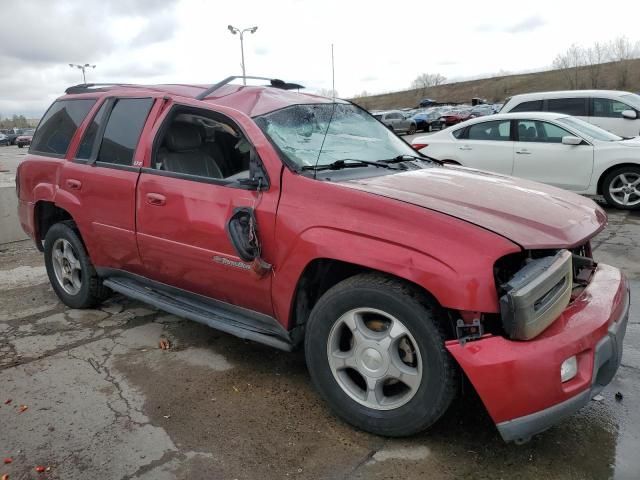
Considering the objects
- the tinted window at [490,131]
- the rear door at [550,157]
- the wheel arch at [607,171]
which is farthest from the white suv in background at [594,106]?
the wheel arch at [607,171]

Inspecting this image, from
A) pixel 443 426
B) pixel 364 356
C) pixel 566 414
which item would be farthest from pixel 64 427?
pixel 566 414

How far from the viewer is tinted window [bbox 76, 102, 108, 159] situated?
4.21 m

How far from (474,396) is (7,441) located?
252 centimetres

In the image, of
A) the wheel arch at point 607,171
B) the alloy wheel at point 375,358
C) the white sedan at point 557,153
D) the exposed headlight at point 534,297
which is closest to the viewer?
the exposed headlight at point 534,297

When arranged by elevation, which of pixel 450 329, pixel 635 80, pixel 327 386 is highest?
pixel 635 80

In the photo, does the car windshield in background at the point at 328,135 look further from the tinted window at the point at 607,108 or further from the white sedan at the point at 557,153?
the tinted window at the point at 607,108

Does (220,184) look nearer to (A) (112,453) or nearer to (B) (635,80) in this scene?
(A) (112,453)

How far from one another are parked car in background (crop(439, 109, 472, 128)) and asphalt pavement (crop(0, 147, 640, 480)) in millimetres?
28838

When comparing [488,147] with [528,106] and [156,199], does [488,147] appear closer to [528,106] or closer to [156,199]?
[528,106]

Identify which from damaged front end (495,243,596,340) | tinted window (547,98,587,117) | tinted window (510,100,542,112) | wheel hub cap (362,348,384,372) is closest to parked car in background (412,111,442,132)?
tinted window (547,98,587,117)

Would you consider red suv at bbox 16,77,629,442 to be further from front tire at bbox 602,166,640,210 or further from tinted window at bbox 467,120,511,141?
front tire at bbox 602,166,640,210

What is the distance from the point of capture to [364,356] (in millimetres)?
2680

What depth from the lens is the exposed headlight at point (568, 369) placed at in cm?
229

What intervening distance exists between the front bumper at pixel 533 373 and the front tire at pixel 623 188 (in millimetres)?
6354
